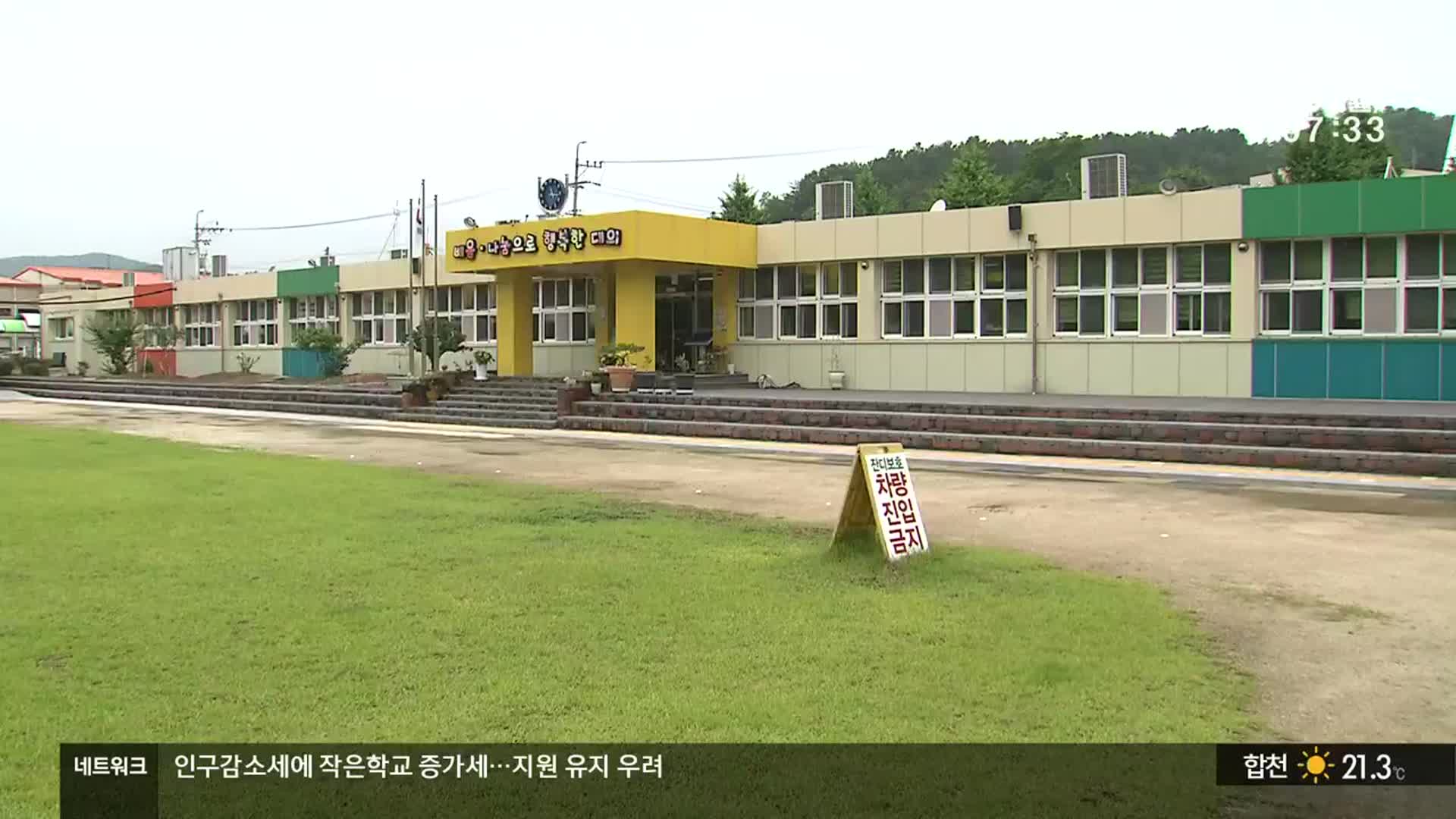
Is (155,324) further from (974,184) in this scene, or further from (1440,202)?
(1440,202)

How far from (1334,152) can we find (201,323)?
39268 millimetres

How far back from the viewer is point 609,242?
76.1 feet

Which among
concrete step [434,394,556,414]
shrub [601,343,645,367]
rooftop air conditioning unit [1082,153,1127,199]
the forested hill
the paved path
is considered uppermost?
A: the forested hill

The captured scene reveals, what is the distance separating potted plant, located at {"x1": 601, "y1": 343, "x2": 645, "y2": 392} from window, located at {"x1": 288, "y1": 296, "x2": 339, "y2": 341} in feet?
50.1

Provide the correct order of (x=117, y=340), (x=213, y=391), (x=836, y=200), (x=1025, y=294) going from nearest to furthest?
(x=1025, y=294) → (x=836, y=200) → (x=213, y=391) → (x=117, y=340)

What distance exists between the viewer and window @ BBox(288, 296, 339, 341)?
36.3m

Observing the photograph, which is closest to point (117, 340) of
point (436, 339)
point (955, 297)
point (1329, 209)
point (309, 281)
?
point (309, 281)

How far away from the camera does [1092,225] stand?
67.1ft

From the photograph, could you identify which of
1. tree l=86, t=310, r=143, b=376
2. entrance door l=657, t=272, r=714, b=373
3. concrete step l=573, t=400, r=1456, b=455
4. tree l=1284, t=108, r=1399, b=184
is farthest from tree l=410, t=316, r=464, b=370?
tree l=1284, t=108, r=1399, b=184

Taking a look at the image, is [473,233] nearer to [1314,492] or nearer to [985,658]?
[1314,492]

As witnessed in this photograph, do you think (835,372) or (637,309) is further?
(637,309)

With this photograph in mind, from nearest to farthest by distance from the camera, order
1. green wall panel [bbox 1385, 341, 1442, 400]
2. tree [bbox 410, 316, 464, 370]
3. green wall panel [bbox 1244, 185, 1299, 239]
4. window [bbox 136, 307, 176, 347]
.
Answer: green wall panel [bbox 1385, 341, 1442, 400] → green wall panel [bbox 1244, 185, 1299, 239] → tree [bbox 410, 316, 464, 370] → window [bbox 136, 307, 176, 347]

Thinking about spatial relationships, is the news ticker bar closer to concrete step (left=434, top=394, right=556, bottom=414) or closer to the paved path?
the paved path

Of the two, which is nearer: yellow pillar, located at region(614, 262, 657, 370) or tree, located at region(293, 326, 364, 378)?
yellow pillar, located at region(614, 262, 657, 370)
